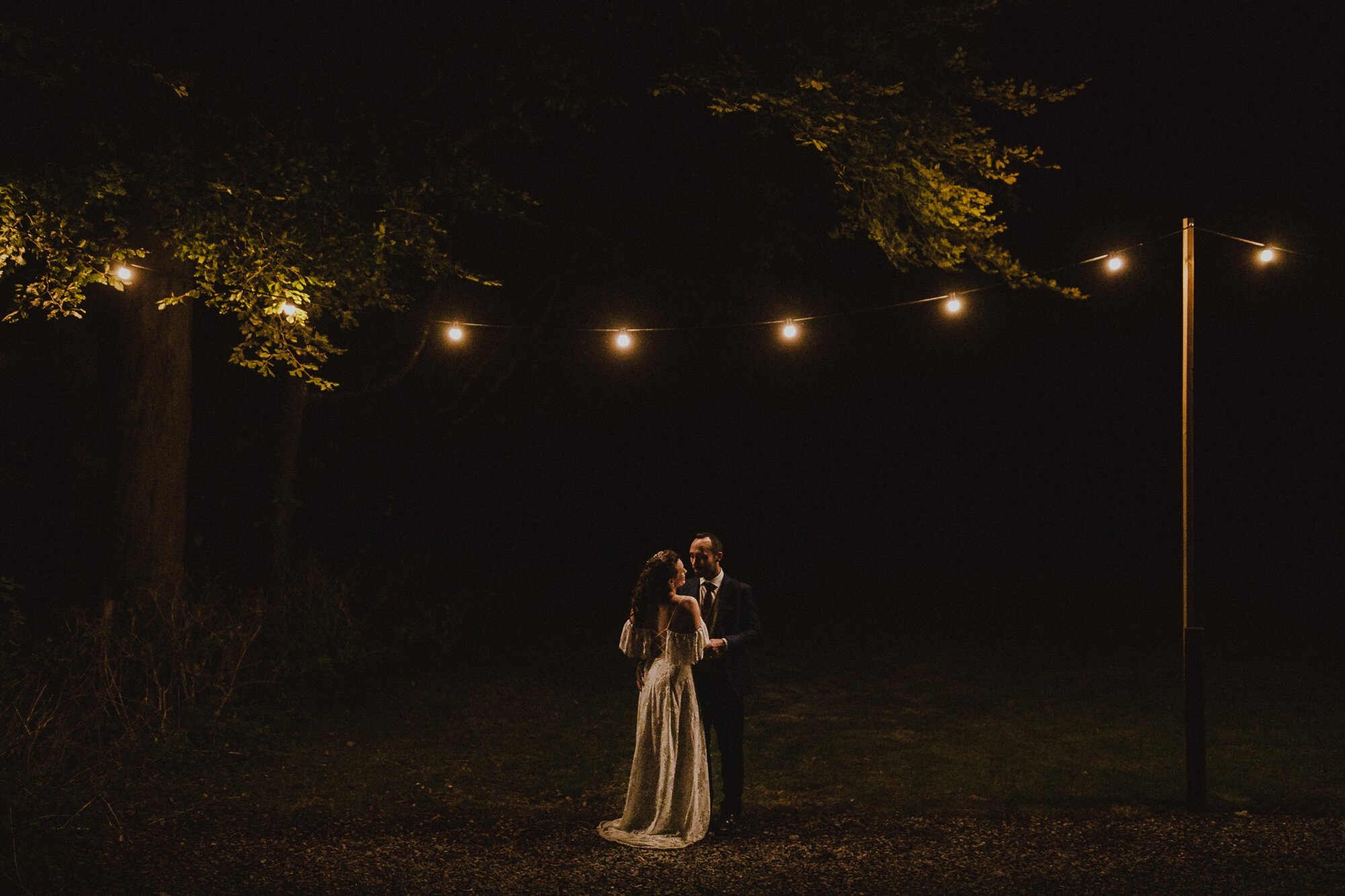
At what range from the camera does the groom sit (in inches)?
218

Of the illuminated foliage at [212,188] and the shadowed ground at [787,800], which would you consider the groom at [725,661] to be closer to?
the shadowed ground at [787,800]

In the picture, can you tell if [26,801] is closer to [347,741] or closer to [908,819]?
[347,741]

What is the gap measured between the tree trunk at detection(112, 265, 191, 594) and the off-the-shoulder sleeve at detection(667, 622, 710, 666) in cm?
507

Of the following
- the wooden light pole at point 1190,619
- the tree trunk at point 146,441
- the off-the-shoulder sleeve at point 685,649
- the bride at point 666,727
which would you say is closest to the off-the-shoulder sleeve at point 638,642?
the bride at point 666,727

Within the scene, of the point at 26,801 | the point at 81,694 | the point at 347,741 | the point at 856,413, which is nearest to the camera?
the point at 26,801

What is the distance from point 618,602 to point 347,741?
8.88 m

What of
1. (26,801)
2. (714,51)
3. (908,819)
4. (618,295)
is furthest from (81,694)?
(618,295)

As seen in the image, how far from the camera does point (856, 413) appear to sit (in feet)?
77.4

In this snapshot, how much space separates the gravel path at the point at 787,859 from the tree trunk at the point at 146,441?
3510 millimetres

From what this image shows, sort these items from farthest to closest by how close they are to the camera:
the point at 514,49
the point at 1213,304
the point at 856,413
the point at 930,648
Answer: the point at 856,413, the point at 1213,304, the point at 930,648, the point at 514,49

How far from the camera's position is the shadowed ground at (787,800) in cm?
487

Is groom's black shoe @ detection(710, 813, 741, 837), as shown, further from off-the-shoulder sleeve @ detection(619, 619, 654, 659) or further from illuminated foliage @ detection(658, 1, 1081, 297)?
illuminated foliage @ detection(658, 1, 1081, 297)

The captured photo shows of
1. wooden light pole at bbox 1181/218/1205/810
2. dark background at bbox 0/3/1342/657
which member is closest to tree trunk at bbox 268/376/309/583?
dark background at bbox 0/3/1342/657

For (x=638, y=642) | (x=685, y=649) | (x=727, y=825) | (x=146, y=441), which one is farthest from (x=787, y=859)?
(x=146, y=441)
